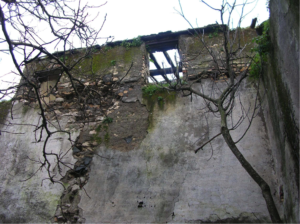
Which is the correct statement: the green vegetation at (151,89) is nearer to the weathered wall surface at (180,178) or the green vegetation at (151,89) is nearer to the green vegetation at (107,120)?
the weathered wall surface at (180,178)

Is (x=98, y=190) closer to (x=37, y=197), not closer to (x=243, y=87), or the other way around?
(x=37, y=197)

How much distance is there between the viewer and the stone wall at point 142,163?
4.04m

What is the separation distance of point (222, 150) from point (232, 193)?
726 millimetres

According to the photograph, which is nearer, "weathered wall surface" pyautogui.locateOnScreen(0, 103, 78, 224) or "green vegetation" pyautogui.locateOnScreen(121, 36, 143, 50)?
"weathered wall surface" pyautogui.locateOnScreen(0, 103, 78, 224)

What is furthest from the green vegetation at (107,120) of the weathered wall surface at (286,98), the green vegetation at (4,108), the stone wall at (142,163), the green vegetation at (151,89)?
the weathered wall surface at (286,98)

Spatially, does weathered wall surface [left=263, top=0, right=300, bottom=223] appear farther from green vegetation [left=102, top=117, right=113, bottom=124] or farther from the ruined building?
green vegetation [left=102, top=117, right=113, bottom=124]

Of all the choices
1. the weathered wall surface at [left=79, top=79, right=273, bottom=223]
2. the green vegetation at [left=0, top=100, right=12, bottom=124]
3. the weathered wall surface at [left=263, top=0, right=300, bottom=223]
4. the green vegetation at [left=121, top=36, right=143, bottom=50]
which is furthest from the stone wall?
the green vegetation at [left=121, top=36, right=143, bottom=50]

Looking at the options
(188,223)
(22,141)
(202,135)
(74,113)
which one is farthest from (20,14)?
(188,223)

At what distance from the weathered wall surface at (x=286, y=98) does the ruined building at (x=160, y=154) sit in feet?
0.04

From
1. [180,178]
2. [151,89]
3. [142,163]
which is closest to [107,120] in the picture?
[151,89]

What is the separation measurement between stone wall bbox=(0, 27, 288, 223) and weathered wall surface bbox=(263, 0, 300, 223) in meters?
0.56

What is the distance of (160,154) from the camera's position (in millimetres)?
4605

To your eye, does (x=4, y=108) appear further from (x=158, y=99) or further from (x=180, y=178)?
(x=180, y=178)

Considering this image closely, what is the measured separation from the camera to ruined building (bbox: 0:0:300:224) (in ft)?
11.5
